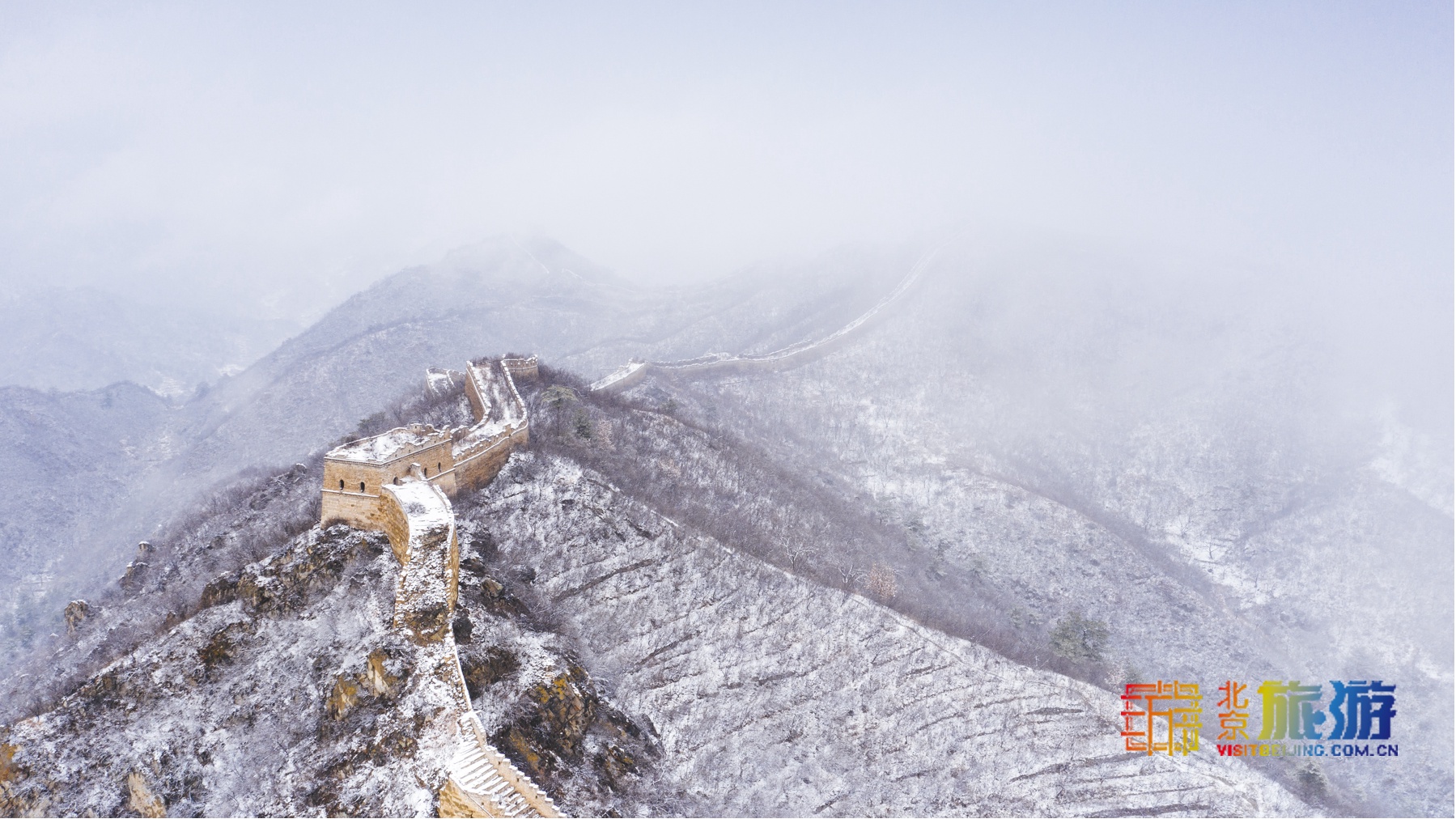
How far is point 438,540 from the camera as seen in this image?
30656 millimetres

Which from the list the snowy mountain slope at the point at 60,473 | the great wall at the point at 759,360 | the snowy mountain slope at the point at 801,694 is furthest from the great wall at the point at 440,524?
the snowy mountain slope at the point at 60,473

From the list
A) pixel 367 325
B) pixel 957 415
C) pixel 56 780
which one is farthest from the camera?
pixel 367 325

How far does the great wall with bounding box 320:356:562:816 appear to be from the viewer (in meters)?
23.5

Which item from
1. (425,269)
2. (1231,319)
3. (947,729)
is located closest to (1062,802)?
(947,729)

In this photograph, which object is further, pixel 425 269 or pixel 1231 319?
pixel 425 269

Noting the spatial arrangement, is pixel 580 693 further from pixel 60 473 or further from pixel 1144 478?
pixel 60 473

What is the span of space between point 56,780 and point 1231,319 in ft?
371

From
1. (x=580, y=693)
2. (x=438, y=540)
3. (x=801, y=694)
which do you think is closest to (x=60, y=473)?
(x=438, y=540)

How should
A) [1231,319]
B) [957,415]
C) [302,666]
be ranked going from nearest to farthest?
[302,666]
[957,415]
[1231,319]

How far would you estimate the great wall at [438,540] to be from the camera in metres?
23.5

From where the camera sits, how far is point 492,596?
3191 cm

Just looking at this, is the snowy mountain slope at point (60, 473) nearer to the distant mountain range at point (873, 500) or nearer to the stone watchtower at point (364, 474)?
the distant mountain range at point (873, 500)

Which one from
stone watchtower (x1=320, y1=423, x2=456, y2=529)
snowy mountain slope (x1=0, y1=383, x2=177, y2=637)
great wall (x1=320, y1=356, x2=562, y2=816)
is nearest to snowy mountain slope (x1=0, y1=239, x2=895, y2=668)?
snowy mountain slope (x1=0, y1=383, x2=177, y2=637)

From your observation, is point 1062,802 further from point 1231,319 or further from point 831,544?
point 1231,319
